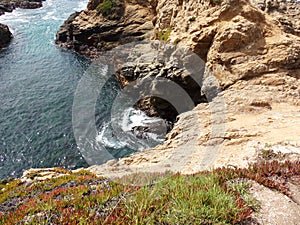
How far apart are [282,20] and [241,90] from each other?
15116 mm

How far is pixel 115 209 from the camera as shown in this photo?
21.4ft

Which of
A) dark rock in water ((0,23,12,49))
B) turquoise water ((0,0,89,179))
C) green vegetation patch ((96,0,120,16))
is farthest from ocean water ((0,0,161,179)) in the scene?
green vegetation patch ((96,0,120,16))

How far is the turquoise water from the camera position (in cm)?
2330

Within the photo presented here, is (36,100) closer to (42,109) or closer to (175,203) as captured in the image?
(42,109)

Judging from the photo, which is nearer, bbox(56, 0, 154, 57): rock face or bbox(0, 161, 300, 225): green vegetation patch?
bbox(0, 161, 300, 225): green vegetation patch

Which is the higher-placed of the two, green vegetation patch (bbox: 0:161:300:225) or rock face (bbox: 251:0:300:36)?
rock face (bbox: 251:0:300:36)

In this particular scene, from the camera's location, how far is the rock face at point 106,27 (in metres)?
40.8

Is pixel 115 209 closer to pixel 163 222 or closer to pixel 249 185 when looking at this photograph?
pixel 163 222

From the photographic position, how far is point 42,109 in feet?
98.8

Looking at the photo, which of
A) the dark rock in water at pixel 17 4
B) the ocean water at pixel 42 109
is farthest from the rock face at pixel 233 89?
the dark rock in water at pixel 17 4

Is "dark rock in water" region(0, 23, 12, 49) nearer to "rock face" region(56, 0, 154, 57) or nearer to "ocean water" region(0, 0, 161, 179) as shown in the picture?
"ocean water" region(0, 0, 161, 179)

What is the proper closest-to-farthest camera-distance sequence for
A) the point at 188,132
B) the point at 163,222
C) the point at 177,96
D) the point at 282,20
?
the point at 163,222
the point at 188,132
the point at 177,96
the point at 282,20

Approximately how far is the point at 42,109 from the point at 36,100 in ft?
8.66

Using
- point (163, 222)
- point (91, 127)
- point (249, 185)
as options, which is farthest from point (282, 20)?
point (163, 222)
